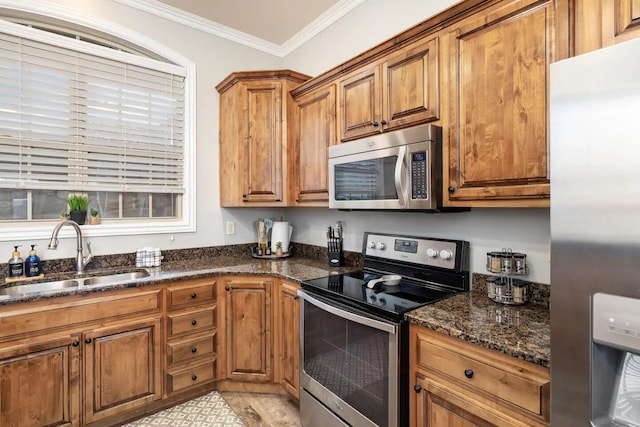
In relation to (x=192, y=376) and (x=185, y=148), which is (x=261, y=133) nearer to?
(x=185, y=148)

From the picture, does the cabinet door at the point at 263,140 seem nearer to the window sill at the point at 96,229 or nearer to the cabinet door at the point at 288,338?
the window sill at the point at 96,229

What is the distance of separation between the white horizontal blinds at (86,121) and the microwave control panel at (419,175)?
2096mm

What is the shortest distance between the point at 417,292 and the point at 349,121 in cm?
118

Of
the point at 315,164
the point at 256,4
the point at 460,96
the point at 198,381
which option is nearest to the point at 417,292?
the point at 460,96

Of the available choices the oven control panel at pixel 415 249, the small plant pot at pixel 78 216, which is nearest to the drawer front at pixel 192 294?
the small plant pot at pixel 78 216

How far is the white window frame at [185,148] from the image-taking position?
2.25m

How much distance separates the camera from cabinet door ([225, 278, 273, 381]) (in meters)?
2.38

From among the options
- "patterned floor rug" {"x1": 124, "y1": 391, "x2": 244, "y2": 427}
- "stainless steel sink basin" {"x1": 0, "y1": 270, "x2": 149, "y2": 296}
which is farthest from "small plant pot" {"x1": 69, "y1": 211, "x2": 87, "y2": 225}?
"patterned floor rug" {"x1": 124, "y1": 391, "x2": 244, "y2": 427}

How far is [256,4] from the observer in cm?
268

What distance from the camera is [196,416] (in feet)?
7.13

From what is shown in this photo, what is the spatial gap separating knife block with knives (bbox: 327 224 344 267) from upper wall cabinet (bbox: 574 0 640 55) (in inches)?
71.4

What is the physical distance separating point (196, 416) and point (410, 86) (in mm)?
2462

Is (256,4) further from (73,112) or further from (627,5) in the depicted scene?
(627,5)

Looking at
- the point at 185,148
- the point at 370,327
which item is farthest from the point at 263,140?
the point at 370,327
